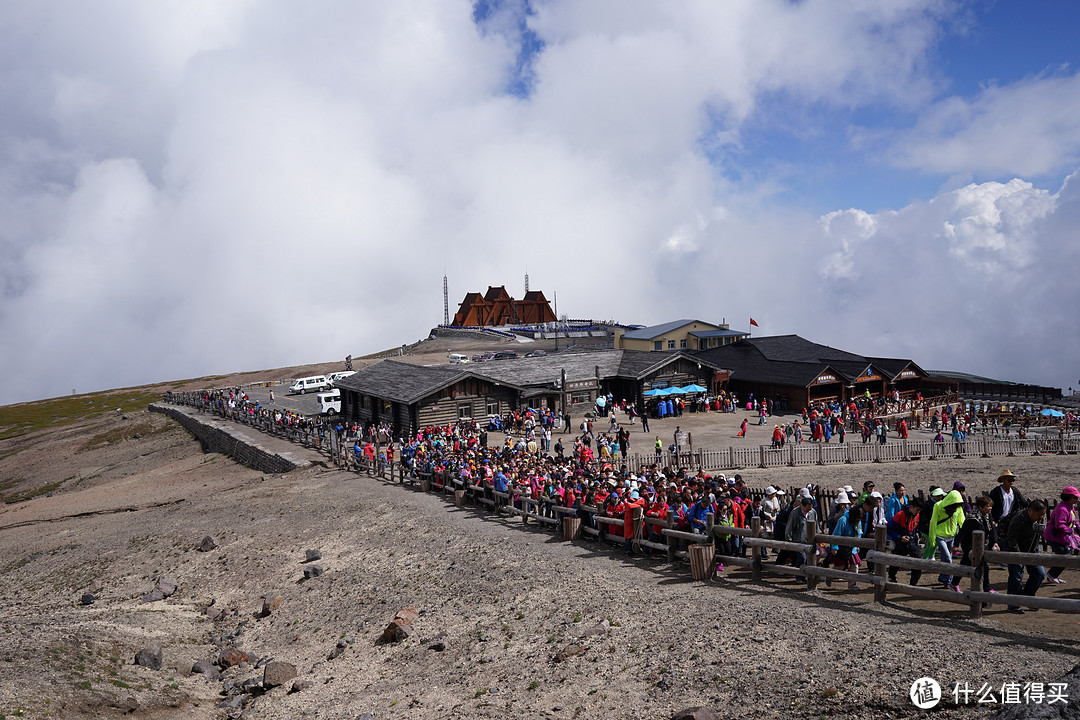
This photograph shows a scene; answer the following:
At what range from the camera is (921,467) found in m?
29.5


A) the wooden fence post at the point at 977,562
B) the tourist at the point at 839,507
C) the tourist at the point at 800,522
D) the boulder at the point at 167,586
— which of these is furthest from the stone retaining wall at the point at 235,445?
the wooden fence post at the point at 977,562

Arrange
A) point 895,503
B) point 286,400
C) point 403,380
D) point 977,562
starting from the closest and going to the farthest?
point 977,562
point 895,503
point 403,380
point 286,400

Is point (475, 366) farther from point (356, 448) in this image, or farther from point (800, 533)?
point (800, 533)

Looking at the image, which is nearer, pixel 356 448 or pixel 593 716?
pixel 593 716

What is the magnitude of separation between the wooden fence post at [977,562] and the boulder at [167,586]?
19.9m

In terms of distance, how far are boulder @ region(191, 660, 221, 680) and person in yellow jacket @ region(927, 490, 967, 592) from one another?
13895 millimetres

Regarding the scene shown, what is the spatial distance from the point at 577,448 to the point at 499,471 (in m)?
7.48

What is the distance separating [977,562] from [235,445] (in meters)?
41.6

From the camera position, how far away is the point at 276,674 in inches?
540

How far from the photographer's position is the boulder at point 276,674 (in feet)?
44.5

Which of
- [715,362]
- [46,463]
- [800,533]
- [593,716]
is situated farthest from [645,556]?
[46,463]

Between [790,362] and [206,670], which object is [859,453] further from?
[206,670]

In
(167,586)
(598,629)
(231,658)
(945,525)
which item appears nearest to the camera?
(945,525)

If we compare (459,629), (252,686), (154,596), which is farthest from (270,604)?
(459,629)
